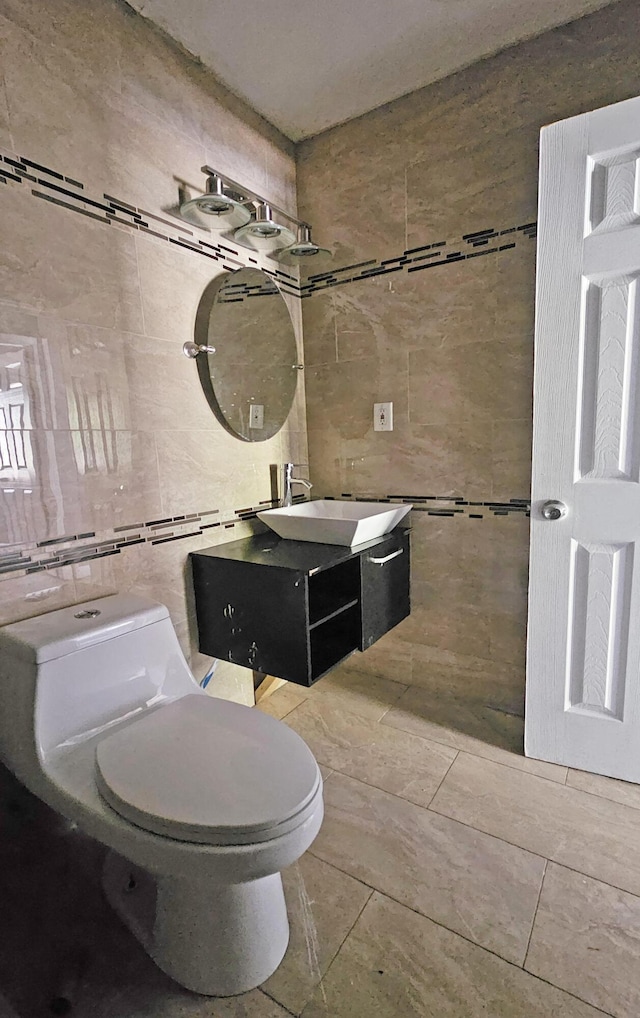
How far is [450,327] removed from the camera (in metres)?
1.87

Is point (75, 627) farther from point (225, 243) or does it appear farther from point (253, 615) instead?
point (225, 243)

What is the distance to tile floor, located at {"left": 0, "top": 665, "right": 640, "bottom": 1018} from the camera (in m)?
1.01

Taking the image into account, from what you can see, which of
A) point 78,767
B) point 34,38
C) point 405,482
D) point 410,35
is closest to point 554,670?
point 405,482

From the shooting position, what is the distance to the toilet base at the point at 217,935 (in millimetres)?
1030

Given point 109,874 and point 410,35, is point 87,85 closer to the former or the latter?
point 410,35

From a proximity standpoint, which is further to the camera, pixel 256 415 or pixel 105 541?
pixel 256 415

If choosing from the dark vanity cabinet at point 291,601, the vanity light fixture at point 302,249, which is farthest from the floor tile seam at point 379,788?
the vanity light fixture at point 302,249

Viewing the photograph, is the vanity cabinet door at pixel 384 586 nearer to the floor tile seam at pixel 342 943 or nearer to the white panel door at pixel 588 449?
the white panel door at pixel 588 449

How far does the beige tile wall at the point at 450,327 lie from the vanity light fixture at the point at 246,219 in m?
0.21

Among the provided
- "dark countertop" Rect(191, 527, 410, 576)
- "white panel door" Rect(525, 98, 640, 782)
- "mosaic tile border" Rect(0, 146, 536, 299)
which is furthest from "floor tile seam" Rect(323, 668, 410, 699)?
"mosaic tile border" Rect(0, 146, 536, 299)

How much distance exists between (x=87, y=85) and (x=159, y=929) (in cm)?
213

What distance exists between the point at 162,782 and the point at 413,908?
2.41 ft

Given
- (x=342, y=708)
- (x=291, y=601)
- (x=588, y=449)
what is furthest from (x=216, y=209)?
(x=342, y=708)

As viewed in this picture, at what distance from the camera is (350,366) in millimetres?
2135
